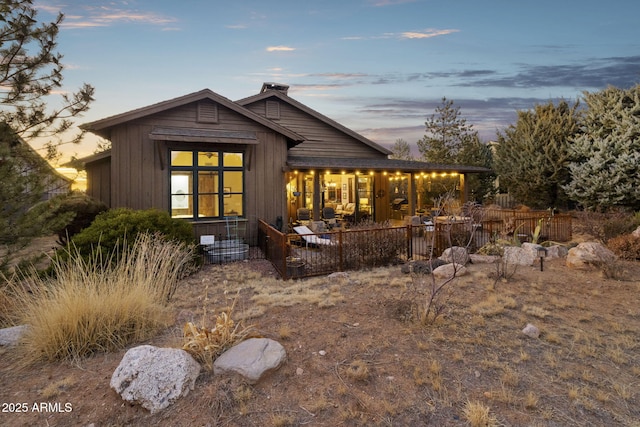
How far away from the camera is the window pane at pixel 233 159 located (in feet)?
34.7

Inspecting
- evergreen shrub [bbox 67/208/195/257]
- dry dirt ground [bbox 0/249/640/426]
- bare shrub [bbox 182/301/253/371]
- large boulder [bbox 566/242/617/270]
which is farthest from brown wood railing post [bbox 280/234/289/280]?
large boulder [bbox 566/242/617/270]

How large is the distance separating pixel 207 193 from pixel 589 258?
11.0 m

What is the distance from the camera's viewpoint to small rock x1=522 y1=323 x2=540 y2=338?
13.5 feet

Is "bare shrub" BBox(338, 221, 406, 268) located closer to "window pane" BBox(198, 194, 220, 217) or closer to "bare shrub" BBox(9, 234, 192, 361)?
"window pane" BBox(198, 194, 220, 217)

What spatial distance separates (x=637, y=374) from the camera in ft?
10.8

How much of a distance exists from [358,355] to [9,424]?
305 centimetres

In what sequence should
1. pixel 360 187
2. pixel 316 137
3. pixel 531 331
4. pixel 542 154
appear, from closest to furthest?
pixel 531 331 → pixel 316 137 → pixel 542 154 → pixel 360 187

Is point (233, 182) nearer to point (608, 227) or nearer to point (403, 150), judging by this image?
point (608, 227)

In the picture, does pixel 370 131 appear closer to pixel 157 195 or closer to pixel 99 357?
pixel 157 195

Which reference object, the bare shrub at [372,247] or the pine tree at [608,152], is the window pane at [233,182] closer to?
the bare shrub at [372,247]

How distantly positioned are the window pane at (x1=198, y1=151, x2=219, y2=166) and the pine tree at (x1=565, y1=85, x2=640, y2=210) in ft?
53.8

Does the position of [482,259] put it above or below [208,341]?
below

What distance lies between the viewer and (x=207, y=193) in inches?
408

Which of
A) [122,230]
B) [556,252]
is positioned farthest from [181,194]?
[556,252]
